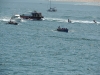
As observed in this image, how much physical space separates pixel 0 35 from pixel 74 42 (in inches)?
628

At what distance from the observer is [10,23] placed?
427ft

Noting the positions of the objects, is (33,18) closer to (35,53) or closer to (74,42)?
(74,42)

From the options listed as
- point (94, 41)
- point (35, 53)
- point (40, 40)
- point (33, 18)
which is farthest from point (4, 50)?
point (33, 18)

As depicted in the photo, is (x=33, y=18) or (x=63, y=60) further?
(x=33, y=18)

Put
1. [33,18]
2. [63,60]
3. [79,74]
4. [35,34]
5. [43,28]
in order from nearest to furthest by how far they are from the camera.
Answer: [79,74] → [63,60] → [35,34] → [43,28] → [33,18]

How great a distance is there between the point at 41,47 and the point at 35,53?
318 inches

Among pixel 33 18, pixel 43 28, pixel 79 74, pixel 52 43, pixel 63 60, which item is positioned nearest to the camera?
pixel 79 74

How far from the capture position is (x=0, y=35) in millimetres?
103750

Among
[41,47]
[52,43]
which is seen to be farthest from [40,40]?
[41,47]

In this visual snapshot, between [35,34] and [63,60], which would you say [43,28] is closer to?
[35,34]

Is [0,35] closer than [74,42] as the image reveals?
No

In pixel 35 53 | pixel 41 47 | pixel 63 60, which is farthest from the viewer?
pixel 41 47

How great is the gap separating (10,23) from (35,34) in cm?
2188

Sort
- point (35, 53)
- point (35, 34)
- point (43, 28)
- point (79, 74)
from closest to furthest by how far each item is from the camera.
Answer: point (79, 74) < point (35, 53) < point (35, 34) < point (43, 28)
